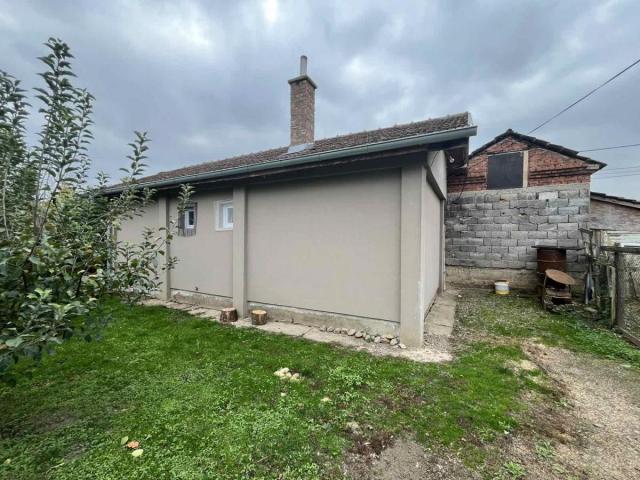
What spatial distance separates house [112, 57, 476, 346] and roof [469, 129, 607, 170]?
274cm

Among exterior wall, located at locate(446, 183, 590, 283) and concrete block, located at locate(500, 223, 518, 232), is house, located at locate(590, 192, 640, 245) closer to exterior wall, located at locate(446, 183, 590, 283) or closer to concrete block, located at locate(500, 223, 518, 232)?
exterior wall, located at locate(446, 183, 590, 283)

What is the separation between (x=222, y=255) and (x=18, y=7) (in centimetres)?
466

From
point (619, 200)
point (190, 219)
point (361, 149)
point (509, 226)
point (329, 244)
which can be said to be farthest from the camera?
point (509, 226)

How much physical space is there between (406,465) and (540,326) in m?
4.96

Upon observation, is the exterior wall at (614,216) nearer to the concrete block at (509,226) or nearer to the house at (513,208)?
the house at (513,208)

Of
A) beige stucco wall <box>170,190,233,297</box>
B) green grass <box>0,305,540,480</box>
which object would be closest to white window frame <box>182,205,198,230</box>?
beige stucco wall <box>170,190,233,297</box>

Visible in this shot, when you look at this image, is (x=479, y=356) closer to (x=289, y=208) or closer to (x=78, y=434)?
(x=289, y=208)

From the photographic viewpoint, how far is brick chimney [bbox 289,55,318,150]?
24.3 feet

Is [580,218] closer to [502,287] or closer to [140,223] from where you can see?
[502,287]

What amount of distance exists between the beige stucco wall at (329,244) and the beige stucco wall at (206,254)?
78cm

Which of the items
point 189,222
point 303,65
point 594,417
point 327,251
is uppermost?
point 303,65

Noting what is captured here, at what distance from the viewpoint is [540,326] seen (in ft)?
17.4

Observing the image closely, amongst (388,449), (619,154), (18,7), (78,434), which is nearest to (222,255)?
(78,434)

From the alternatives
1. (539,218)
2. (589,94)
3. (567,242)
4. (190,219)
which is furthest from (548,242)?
(190,219)
